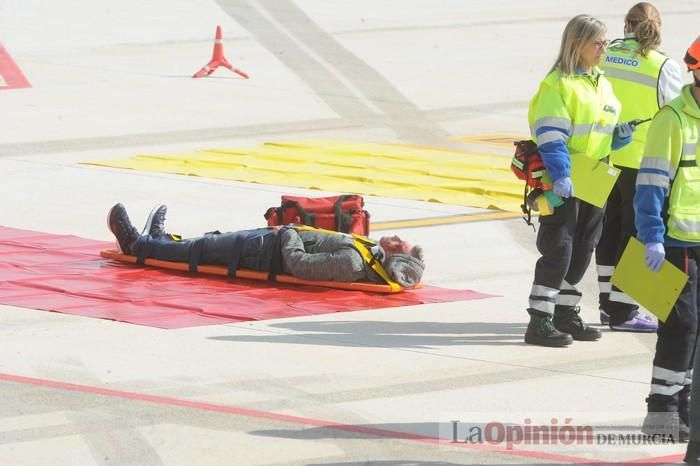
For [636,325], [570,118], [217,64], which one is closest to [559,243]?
[570,118]

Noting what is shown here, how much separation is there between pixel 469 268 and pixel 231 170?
184 inches

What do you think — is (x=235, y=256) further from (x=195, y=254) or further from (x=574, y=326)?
(x=574, y=326)

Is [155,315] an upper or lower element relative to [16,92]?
lower

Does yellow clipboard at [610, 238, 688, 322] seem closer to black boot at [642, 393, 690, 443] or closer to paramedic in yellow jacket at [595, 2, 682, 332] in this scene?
black boot at [642, 393, 690, 443]

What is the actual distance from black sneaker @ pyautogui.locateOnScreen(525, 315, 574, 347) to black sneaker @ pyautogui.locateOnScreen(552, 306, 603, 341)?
8.9 inches

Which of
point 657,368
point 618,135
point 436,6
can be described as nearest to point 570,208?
point 618,135

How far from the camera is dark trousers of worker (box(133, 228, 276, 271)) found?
1059 cm

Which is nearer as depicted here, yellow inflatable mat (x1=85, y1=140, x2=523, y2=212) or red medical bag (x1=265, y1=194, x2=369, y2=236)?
red medical bag (x1=265, y1=194, x2=369, y2=236)

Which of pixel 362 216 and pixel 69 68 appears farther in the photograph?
pixel 69 68

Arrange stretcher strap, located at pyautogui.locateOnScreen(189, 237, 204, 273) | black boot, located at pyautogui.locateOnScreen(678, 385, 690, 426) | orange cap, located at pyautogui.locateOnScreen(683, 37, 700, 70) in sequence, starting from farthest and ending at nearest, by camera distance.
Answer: stretcher strap, located at pyautogui.locateOnScreen(189, 237, 204, 273)
black boot, located at pyautogui.locateOnScreen(678, 385, 690, 426)
orange cap, located at pyautogui.locateOnScreen(683, 37, 700, 70)

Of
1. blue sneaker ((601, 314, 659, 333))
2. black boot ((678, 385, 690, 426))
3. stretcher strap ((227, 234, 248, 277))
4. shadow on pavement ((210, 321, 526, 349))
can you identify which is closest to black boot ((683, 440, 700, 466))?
black boot ((678, 385, 690, 426))

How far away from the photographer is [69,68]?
22656 millimetres

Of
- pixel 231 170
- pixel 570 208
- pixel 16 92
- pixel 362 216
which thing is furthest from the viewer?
pixel 16 92

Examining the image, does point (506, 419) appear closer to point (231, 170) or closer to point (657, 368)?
point (657, 368)
